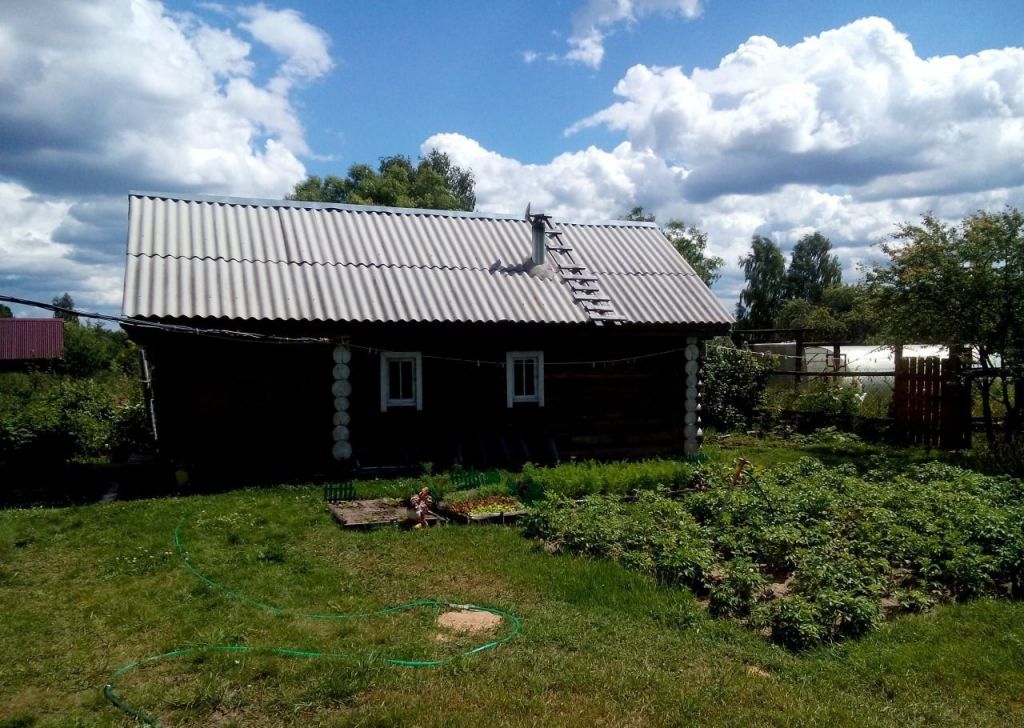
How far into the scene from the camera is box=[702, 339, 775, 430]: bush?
19.2m

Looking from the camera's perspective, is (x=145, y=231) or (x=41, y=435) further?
(x=145, y=231)

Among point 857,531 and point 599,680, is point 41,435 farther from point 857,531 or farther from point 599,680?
point 857,531

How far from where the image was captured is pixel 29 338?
41969 millimetres

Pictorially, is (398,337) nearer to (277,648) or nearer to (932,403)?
(277,648)

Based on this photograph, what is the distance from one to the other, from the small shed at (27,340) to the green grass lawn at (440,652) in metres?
38.3

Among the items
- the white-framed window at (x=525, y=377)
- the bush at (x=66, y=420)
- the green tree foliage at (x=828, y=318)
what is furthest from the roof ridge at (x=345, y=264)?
the green tree foliage at (x=828, y=318)

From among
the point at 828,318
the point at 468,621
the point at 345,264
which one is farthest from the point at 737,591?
the point at 828,318

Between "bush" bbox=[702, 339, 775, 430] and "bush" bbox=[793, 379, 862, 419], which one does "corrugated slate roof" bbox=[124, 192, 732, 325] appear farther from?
"bush" bbox=[793, 379, 862, 419]

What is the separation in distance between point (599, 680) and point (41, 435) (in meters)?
11.1

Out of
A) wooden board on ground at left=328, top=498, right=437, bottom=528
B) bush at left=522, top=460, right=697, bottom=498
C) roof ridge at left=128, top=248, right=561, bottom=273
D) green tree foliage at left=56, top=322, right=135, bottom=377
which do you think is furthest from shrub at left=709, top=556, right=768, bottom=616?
green tree foliage at left=56, top=322, right=135, bottom=377

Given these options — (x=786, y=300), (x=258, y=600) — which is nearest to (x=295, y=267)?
(x=258, y=600)

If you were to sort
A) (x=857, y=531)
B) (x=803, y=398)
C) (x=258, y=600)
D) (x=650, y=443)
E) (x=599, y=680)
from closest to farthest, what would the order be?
(x=599, y=680) < (x=258, y=600) < (x=857, y=531) < (x=650, y=443) < (x=803, y=398)

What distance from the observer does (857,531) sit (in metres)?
7.93

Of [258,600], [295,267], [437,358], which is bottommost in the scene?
[258,600]
